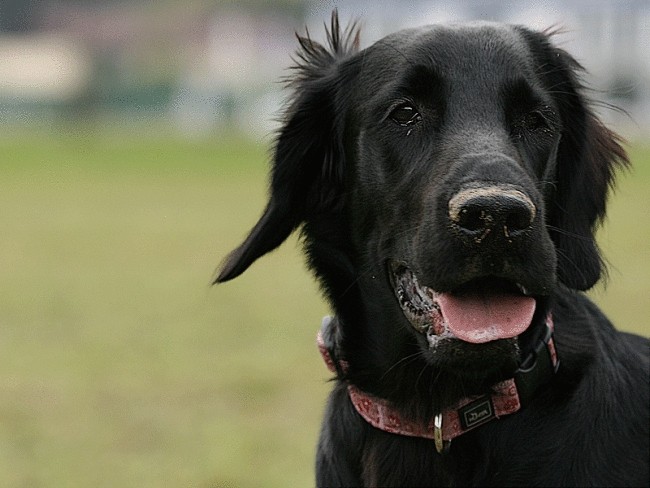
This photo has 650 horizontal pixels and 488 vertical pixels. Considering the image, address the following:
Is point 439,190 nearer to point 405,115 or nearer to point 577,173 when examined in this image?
point 405,115

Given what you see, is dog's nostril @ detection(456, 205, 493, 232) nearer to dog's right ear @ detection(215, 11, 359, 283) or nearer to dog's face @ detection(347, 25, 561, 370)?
dog's face @ detection(347, 25, 561, 370)

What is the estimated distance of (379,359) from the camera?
3637 mm

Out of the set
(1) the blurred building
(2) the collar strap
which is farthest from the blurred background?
(1) the blurred building

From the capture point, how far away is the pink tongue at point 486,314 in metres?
3.13

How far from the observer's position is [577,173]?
376 cm

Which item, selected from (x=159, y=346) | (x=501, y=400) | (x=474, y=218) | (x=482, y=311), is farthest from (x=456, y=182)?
(x=159, y=346)

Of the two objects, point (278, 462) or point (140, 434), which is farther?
point (140, 434)

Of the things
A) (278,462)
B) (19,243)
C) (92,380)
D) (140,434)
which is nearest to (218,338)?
(92,380)

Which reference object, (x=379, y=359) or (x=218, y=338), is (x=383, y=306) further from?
(x=218, y=338)

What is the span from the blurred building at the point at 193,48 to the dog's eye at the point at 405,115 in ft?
84.6

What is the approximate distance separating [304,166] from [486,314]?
1.00m

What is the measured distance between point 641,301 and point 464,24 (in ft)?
20.3

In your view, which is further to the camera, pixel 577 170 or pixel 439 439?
pixel 577 170

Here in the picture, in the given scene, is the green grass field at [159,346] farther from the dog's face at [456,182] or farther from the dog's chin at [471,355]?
the dog's chin at [471,355]
